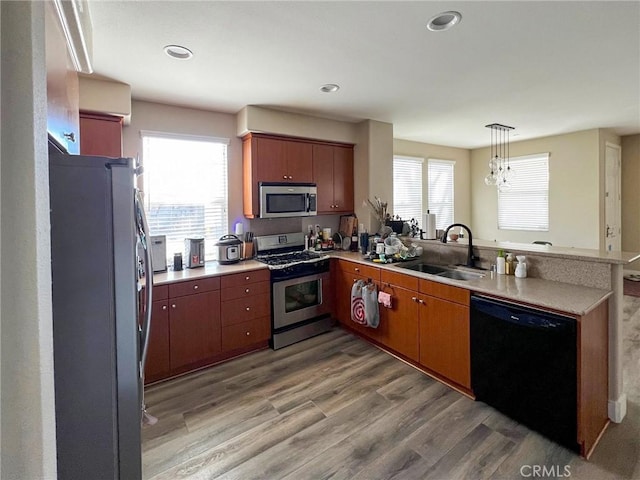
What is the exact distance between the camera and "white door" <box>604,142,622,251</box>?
17.6 ft

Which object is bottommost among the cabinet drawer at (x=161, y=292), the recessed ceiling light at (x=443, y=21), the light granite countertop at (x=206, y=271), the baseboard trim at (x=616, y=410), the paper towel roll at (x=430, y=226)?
the baseboard trim at (x=616, y=410)

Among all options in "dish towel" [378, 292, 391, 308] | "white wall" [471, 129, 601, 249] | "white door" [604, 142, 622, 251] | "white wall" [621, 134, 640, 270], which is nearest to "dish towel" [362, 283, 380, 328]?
"dish towel" [378, 292, 391, 308]

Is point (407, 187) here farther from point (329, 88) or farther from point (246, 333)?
point (246, 333)

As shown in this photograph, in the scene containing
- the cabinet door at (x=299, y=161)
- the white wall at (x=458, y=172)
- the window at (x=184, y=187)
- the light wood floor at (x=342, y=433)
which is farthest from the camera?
the white wall at (x=458, y=172)

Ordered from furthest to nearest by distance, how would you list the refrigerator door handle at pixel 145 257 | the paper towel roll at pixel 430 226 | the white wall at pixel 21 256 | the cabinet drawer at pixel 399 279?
the paper towel roll at pixel 430 226 → the cabinet drawer at pixel 399 279 → the refrigerator door handle at pixel 145 257 → the white wall at pixel 21 256

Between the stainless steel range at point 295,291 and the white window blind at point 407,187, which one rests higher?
the white window blind at point 407,187

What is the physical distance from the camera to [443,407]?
2.38 metres

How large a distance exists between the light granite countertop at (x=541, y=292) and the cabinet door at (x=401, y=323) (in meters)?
0.34

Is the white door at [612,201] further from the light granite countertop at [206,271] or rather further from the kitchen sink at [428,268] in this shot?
the light granite countertop at [206,271]

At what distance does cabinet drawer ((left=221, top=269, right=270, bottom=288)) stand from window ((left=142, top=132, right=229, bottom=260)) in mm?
767

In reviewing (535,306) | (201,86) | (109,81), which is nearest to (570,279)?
(535,306)

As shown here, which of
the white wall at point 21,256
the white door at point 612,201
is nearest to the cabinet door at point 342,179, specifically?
the white wall at point 21,256

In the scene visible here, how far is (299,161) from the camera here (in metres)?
3.96

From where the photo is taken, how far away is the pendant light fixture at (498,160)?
4.64 m
